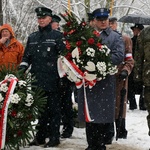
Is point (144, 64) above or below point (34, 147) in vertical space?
above

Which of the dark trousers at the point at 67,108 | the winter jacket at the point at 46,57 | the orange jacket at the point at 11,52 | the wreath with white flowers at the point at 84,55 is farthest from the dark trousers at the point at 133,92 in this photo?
the wreath with white flowers at the point at 84,55

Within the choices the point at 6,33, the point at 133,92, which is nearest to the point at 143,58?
the point at 6,33

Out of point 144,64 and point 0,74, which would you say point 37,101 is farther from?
point 144,64

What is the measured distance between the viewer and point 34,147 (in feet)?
20.4

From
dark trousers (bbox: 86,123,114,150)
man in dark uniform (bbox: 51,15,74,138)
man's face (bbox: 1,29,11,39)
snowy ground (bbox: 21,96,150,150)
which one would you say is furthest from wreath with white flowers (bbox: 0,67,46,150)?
man in dark uniform (bbox: 51,15,74,138)

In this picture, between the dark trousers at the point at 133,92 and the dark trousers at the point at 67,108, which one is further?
the dark trousers at the point at 133,92

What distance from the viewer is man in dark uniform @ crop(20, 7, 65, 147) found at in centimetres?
618

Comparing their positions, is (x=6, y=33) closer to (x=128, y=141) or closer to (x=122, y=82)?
(x=122, y=82)

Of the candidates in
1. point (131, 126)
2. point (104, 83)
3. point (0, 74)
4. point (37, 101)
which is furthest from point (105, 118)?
point (131, 126)

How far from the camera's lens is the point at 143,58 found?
5.99 m

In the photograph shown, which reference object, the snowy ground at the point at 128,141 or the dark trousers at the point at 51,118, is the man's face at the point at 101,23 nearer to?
the dark trousers at the point at 51,118

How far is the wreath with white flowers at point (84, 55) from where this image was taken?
5473 mm

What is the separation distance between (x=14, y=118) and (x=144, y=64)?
75.9 inches

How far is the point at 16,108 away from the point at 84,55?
3.67 ft
